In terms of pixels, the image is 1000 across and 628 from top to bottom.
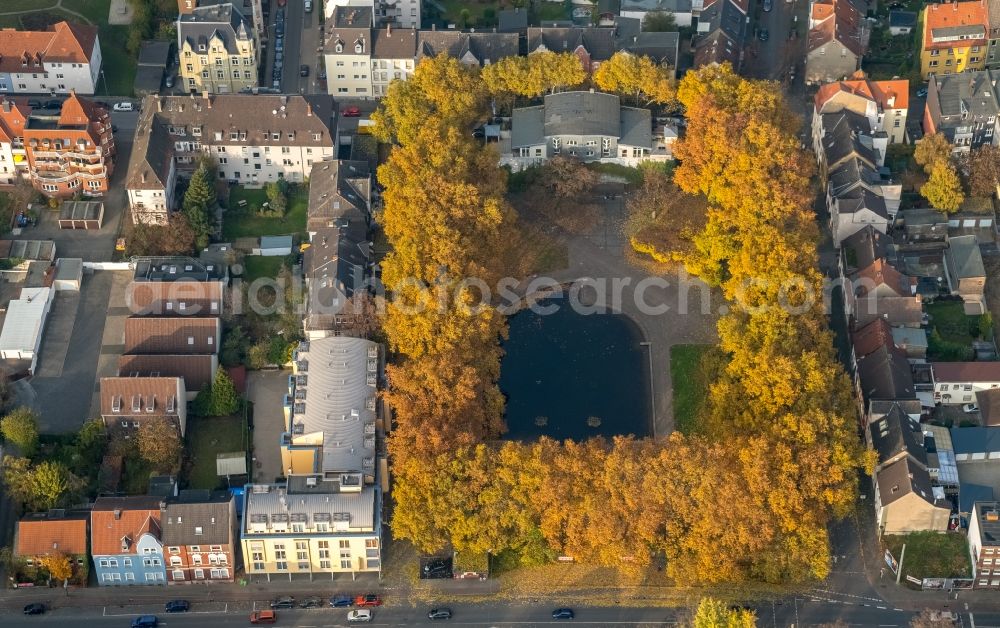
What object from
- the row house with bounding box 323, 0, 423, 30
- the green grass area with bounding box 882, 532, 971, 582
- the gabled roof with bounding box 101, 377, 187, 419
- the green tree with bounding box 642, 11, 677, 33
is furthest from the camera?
the row house with bounding box 323, 0, 423, 30

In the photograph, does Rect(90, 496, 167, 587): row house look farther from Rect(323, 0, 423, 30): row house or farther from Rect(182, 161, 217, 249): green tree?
Rect(323, 0, 423, 30): row house

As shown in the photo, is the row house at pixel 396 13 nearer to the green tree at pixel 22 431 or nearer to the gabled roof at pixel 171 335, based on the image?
the gabled roof at pixel 171 335

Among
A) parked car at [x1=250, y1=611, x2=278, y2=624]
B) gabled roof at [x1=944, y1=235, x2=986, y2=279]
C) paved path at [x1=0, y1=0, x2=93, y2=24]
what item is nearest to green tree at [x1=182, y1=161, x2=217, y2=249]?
paved path at [x1=0, y1=0, x2=93, y2=24]

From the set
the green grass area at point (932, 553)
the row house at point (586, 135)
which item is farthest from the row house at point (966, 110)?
the green grass area at point (932, 553)

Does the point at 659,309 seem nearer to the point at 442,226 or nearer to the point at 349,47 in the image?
the point at 442,226

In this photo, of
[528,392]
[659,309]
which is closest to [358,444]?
[528,392]

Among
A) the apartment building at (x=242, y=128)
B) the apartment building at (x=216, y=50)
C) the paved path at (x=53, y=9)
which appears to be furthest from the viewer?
the paved path at (x=53, y=9)
